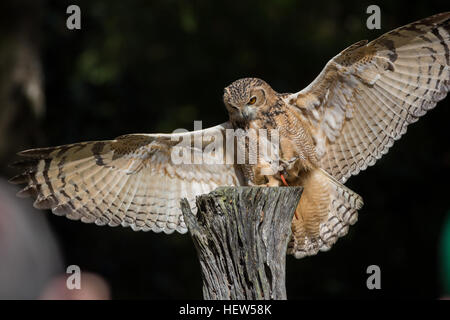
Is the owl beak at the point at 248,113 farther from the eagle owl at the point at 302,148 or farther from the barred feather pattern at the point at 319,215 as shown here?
the barred feather pattern at the point at 319,215

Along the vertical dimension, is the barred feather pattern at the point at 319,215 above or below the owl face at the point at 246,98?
below

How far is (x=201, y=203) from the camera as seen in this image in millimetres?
3145

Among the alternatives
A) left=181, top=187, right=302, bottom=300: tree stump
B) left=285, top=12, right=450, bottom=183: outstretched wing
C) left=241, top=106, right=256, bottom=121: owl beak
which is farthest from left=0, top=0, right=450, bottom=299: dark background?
left=181, top=187, right=302, bottom=300: tree stump

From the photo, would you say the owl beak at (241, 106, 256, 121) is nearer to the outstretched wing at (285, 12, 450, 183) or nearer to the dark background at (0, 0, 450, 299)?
the outstretched wing at (285, 12, 450, 183)

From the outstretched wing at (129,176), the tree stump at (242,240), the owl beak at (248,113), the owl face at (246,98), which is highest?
the owl face at (246,98)

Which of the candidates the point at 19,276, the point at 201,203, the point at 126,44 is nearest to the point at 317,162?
the point at 201,203

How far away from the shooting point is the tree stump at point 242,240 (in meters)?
2.95

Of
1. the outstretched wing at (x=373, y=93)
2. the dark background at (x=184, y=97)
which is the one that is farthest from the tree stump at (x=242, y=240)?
the dark background at (x=184, y=97)

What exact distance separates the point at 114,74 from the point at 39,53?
1401mm

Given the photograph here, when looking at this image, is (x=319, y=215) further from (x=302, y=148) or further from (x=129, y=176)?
(x=129, y=176)

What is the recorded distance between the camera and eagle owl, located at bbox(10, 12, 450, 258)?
12.7 ft

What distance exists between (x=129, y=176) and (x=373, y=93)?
1881 millimetres

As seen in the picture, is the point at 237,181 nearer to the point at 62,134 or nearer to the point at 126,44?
the point at 62,134

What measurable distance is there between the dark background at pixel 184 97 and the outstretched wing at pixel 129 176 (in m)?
3.22
